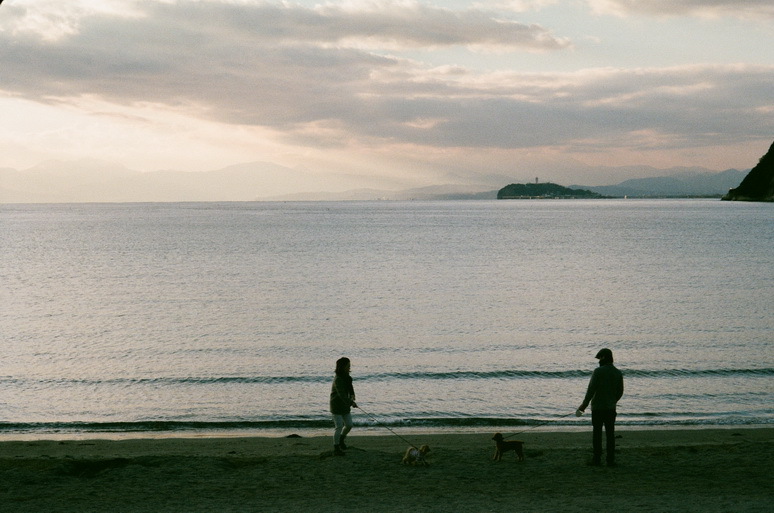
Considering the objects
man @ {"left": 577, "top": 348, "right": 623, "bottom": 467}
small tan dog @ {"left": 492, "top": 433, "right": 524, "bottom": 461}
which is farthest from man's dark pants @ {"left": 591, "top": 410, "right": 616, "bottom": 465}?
small tan dog @ {"left": 492, "top": 433, "right": 524, "bottom": 461}

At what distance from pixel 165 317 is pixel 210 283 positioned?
15.7 metres

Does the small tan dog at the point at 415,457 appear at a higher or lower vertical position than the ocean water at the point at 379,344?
higher

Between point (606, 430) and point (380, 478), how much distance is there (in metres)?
3.94

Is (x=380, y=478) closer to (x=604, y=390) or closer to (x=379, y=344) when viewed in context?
(x=604, y=390)

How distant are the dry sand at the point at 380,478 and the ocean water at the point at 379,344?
317 cm

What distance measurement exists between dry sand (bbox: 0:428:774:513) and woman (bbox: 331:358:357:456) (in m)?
0.49

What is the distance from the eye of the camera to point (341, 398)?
1324 centimetres

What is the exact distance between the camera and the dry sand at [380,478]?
35.6 ft

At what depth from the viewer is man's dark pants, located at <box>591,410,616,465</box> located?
1227cm

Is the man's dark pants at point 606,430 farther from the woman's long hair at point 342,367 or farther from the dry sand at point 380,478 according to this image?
the woman's long hair at point 342,367

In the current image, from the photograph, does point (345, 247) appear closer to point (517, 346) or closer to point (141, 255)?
point (141, 255)

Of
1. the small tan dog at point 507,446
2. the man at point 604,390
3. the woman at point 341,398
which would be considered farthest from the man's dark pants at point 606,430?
the woman at point 341,398

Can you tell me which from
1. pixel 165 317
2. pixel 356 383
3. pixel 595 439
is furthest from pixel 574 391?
A: pixel 165 317

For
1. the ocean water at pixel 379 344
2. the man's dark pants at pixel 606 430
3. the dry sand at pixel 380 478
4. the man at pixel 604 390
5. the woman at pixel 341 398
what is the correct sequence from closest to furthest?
the dry sand at pixel 380 478 → the man at pixel 604 390 → the man's dark pants at pixel 606 430 → the woman at pixel 341 398 → the ocean water at pixel 379 344
